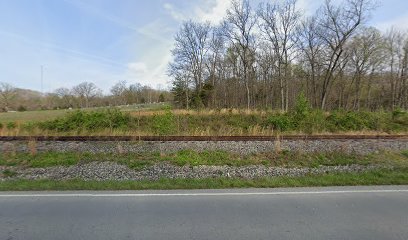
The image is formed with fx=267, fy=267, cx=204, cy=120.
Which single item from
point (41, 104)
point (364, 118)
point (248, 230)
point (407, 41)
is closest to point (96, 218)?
point (248, 230)

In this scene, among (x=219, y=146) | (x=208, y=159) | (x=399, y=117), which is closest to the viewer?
(x=208, y=159)

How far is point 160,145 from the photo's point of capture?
45.5ft

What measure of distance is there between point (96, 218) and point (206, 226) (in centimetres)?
216

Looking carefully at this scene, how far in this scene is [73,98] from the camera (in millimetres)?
82375

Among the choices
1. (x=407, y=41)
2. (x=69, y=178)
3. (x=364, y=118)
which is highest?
(x=407, y=41)

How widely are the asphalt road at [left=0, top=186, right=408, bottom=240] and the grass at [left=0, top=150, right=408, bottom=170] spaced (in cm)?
390

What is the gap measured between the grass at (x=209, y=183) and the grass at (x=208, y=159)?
92.4 inches

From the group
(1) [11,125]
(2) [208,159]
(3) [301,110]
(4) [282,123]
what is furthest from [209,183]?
(1) [11,125]

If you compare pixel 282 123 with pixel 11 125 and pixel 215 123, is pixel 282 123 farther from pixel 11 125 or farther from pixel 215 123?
pixel 11 125

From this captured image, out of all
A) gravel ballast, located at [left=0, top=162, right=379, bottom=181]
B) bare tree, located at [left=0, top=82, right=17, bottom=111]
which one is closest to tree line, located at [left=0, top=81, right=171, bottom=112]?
bare tree, located at [left=0, top=82, right=17, bottom=111]

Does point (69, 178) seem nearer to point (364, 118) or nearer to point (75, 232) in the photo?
point (75, 232)

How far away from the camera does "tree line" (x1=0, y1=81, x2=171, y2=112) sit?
74438mm

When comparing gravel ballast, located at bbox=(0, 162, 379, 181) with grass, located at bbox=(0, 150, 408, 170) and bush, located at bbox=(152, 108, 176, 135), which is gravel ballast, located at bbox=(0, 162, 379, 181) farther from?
bush, located at bbox=(152, 108, 176, 135)

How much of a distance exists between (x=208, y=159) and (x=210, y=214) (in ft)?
21.0
